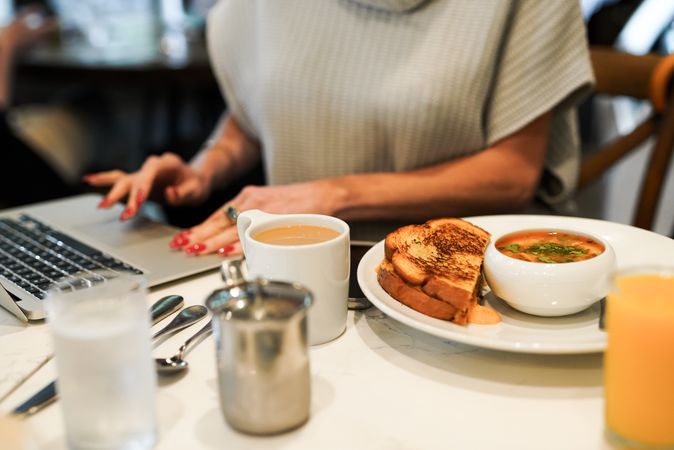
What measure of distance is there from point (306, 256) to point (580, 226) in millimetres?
429

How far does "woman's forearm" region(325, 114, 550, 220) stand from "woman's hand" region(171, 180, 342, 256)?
0.06 meters

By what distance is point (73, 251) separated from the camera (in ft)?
3.59

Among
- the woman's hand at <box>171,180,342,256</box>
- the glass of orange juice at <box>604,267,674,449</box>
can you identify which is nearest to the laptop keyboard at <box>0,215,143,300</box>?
the woman's hand at <box>171,180,342,256</box>

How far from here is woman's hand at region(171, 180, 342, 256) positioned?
3.49 ft

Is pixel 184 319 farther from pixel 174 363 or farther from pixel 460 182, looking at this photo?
pixel 460 182

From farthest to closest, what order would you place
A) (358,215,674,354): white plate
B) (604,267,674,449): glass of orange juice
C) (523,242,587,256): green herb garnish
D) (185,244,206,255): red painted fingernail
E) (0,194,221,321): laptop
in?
(185,244,206,255): red painted fingernail → (0,194,221,321): laptop → (523,242,587,256): green herb garnish → (358,215,674,354): white plate → (604,267,674,449): glass of orange juice

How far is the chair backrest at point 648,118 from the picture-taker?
1415mm

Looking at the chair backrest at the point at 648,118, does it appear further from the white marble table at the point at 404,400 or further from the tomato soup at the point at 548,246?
the white marble table at the point at 404,400

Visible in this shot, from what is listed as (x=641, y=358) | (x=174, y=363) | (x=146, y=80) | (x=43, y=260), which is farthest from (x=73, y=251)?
(x=146, y=80)

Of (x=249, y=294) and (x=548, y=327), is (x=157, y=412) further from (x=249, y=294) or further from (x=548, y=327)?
(x=548, y=327)

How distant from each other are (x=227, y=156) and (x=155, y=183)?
26 centimetres

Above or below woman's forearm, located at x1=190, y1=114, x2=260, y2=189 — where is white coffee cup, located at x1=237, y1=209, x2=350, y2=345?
above

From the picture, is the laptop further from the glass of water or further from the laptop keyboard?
the glass of water

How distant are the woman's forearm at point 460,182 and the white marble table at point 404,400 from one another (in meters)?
0.46
